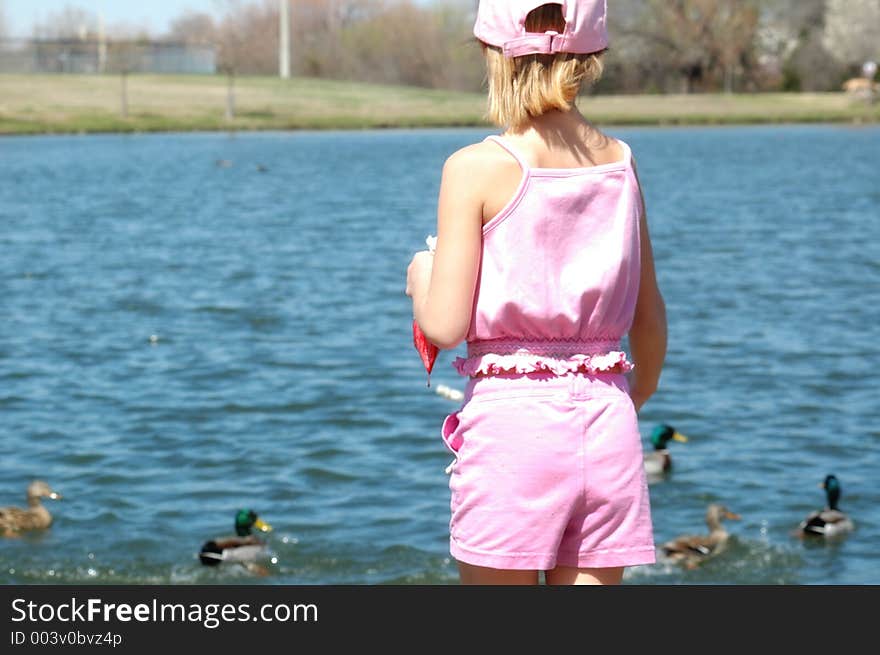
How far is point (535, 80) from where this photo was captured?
2.88 metres

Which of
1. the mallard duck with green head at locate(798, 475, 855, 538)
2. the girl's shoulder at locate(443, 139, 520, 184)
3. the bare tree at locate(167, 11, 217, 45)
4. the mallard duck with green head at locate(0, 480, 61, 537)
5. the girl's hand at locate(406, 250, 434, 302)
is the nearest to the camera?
the girl's shoulder at locate(443, 139, 520, 184)

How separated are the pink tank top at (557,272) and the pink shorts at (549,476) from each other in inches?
1.9

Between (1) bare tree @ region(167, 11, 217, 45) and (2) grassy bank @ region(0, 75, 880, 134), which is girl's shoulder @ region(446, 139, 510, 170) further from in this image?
(1) bare tree @ region(167, 11, 217, 45)

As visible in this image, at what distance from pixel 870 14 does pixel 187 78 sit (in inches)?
1678

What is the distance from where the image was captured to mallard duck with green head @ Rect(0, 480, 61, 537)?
9641 mm

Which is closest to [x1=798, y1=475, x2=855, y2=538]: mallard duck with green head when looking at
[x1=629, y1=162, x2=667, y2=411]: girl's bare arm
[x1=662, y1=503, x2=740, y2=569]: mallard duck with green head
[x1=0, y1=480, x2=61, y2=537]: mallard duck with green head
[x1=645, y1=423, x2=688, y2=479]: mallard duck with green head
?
[x1=662, y1=503, x2=740, y2=569]: mallard duck with green head

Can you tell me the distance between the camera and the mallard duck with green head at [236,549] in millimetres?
8992

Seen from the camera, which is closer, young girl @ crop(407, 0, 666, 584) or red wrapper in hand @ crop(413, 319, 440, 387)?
young girl @ crop(407, 0, 666, 584)

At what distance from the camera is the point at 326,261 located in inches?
909

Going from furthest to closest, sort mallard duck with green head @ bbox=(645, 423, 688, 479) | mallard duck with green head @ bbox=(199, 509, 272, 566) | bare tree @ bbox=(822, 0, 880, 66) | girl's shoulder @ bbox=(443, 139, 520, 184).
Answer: bare tree @ bbox=(822, 0, 880, 66) → mallard duck with green head @ bbox=(645, 423, 688, 479) → mallard duck with green head @ bbox=(199, 509, 272, 566) → girl's shoulder @ bbox=(443, 139, 520, 184)

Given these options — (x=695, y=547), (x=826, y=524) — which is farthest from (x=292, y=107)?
(x=695, y=547)

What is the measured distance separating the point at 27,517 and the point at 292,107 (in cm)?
7436

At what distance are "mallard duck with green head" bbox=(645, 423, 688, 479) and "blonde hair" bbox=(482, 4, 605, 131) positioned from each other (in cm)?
794
